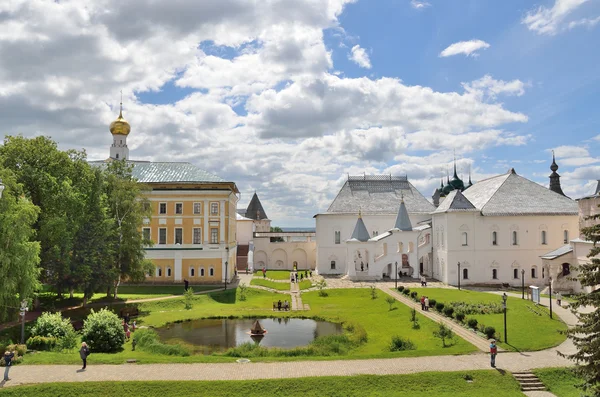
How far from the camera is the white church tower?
48.7 meters

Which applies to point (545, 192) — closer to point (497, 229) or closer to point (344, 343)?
point (497, 229)

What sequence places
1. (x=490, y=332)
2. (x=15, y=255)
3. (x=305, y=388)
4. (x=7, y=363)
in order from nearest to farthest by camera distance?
(x=305, y=388)
(x=7, y=363)
(x=490, y=332)
(x=15, y=255)

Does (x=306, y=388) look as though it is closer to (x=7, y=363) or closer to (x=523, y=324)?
(x=7, y=363)

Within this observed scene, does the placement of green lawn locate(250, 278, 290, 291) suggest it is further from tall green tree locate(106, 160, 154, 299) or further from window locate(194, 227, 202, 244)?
tall green tree locate(106, 160, 154, 299)

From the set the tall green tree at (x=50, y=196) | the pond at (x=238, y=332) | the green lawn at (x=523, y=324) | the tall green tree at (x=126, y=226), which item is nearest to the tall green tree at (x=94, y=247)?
the tall green tree at (x=50, y=196)

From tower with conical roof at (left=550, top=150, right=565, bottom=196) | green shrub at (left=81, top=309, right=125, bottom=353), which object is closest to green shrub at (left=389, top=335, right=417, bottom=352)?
green shrub at (left=81, top=309, right=125, bottom=353)

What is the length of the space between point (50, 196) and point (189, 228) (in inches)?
655

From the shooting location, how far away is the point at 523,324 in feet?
79.6

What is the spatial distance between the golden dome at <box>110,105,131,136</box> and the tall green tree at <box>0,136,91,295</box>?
20.7m

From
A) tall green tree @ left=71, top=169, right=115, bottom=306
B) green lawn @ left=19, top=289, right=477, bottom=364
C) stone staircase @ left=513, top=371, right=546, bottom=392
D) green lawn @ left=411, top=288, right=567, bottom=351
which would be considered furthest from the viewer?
tall green tree @ left=71, top=169, right=115, bottom=306

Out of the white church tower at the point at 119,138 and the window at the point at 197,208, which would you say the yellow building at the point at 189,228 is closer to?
the window at the point at 197,208

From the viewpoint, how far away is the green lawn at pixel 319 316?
19.2 m

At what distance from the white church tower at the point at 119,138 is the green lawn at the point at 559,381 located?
44.0m

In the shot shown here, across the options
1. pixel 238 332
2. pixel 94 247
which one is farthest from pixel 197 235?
pixel 238 332
